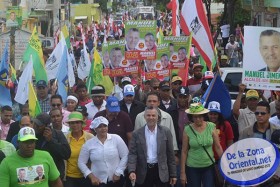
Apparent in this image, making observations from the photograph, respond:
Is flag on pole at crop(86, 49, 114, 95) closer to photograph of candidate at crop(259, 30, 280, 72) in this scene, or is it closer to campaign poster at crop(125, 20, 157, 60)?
campaign poster at crop(125, 20, 157, 60)

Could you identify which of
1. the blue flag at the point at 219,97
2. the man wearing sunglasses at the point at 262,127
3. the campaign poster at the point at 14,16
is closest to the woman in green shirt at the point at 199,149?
the man wearing sunglasses at the point at 262,127

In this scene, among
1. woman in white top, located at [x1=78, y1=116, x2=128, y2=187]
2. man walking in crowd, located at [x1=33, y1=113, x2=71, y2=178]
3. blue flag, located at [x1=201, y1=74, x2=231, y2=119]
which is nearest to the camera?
man walking in crowd, located at [x1=33, y1=113, x2=71, y2=178]

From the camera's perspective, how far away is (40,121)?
8680mm

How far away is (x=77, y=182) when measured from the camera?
939 centimetres

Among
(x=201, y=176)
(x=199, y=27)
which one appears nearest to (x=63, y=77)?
(x=199, y=27)

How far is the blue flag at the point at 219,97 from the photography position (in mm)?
10297

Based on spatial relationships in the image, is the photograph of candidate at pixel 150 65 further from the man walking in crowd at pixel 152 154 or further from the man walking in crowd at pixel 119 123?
the man walking in crowd at pixel 152 154

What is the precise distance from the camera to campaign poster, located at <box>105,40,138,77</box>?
593 inches

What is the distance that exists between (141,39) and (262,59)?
4.93 m

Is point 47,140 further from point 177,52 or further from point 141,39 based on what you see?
point 177,52

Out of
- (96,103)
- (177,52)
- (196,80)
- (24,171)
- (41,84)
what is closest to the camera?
(24,171)

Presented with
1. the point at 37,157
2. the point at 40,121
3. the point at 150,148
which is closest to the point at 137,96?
the point at 150,148

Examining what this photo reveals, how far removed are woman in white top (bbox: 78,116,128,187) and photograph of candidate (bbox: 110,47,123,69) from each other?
611 centimetres

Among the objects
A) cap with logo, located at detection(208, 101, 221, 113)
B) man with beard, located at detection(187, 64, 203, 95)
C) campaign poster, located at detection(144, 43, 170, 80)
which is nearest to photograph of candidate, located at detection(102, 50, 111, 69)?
campaign poster, located at detection(144, 43, 170, 80)
